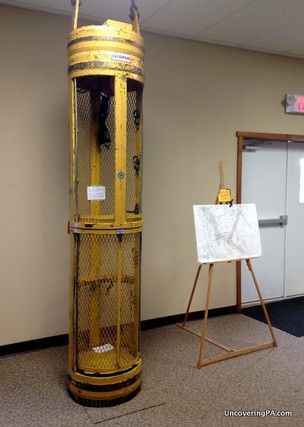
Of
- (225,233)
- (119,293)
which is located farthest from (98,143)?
(225,233)

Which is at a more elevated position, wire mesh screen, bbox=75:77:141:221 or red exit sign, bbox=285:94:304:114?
red exit sign, bbox=285:94:304:114

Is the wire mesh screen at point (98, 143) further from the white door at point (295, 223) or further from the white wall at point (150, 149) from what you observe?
the white door at point (295, 223)

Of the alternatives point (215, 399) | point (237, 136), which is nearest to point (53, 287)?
point (215, 399)

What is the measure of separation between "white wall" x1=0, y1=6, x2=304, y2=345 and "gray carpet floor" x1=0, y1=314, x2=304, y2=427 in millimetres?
409

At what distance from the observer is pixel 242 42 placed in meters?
3.58

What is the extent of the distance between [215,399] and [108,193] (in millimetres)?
1590

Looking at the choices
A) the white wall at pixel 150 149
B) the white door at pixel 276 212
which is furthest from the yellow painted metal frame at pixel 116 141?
the white door at pixel 276 212

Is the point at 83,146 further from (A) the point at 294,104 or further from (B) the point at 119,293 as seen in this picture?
(A) the point at 294,104

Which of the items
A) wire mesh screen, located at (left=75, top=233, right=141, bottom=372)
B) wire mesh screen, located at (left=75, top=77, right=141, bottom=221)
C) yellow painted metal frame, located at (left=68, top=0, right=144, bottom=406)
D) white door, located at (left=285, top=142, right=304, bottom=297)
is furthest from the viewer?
white door, located at (left=285, top=142, right=304, bottom=297)

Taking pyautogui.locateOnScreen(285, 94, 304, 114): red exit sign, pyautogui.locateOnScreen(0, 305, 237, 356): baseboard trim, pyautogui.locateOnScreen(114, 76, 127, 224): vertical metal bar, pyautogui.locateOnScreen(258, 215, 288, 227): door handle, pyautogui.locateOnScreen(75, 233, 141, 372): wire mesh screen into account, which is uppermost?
pyautogui.locateOnScreen(285, 94, 304, 114): red exit sign

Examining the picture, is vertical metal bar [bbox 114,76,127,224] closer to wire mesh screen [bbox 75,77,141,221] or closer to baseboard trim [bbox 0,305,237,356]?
wire mesh screen [bbox 75,77,141,221]

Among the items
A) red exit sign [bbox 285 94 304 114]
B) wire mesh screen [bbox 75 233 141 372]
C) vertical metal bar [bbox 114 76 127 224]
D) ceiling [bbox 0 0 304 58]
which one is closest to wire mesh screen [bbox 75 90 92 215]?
wire mesh screen [bbox 75 233 141 372]

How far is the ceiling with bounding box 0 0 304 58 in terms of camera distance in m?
2.75

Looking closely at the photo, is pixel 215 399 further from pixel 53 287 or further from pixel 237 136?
pixel 237 136
